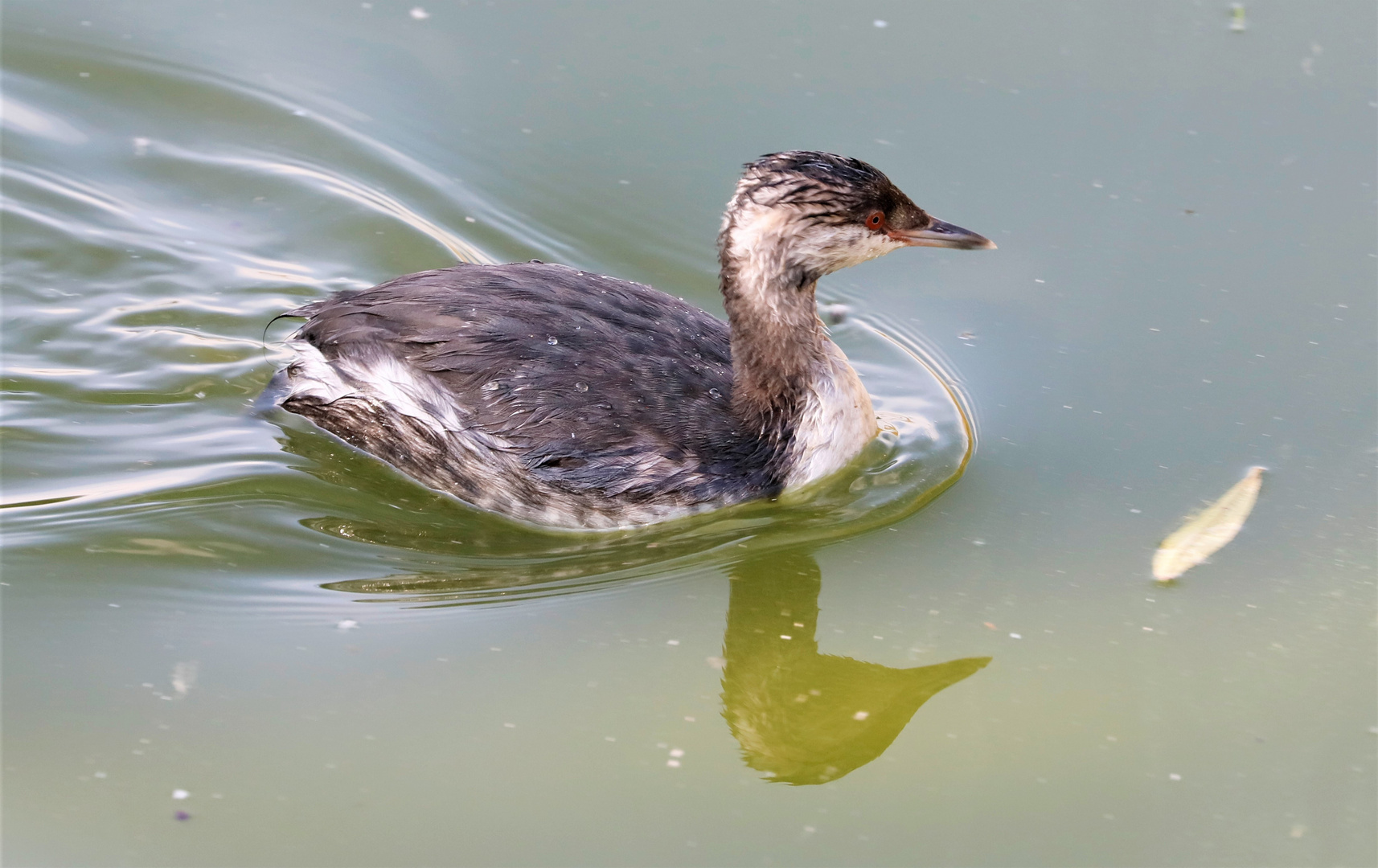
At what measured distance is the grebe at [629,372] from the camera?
16.7 ft

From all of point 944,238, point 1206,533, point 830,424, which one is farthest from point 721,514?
point 1206,533

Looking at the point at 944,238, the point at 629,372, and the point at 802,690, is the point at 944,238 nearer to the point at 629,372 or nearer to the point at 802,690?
the point at 629,372

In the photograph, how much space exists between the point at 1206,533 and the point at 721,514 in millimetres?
1817

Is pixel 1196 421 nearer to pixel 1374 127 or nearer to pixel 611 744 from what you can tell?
pixel 1374 127

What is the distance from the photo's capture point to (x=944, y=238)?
5363 mm

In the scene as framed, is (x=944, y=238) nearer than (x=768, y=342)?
No

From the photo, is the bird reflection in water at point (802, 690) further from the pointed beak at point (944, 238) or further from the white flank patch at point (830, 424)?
the pointed beak at point (944, 238)

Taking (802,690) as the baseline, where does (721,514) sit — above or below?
above

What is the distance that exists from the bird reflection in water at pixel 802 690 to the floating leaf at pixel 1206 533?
0.86 meters

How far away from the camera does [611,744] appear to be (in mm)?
4227

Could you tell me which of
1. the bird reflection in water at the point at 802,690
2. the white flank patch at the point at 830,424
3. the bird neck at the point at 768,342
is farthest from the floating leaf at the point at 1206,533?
the bird neck at the point at 768,342

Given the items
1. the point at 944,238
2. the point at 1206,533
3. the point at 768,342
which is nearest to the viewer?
the point at 1206,533

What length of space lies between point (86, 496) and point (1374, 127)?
6.41 m

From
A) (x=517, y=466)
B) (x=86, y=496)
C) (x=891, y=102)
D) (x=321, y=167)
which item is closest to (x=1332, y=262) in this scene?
(x=891, y=102)
